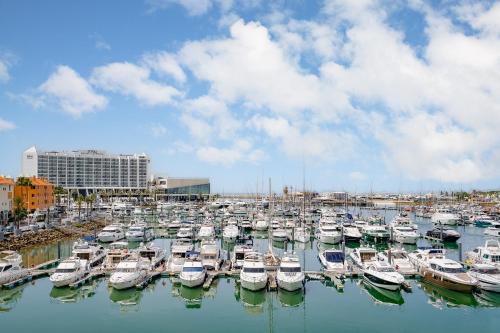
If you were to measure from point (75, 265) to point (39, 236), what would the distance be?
33486 mm

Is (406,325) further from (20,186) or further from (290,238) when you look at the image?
(20,186)

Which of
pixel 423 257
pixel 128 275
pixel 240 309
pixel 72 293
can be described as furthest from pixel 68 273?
A: pixel 423 257

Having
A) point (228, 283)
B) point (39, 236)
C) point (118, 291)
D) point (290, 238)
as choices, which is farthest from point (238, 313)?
point (39, 236)

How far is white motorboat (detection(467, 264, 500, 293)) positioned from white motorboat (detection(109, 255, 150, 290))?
3036 centimetres

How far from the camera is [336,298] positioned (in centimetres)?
3881

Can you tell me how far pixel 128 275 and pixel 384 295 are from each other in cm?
2294

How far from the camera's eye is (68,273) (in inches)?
1630

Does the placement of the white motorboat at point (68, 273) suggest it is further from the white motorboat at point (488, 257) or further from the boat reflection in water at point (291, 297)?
the white motorboat at point (488, 257)

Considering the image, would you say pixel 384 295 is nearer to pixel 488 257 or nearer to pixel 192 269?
pixel 488 257

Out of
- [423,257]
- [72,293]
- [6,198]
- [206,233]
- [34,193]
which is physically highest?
[34,193]

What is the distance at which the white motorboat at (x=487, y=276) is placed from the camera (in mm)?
37906

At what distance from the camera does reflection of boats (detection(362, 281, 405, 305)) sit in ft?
124

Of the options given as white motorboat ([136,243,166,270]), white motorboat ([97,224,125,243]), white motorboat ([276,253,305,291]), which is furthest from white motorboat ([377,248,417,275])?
white motorboat ([97,224,125,243])

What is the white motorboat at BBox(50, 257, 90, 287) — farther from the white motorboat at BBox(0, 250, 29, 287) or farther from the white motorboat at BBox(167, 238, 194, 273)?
the white motorboat at BBox(167, 238, 194, 273)
